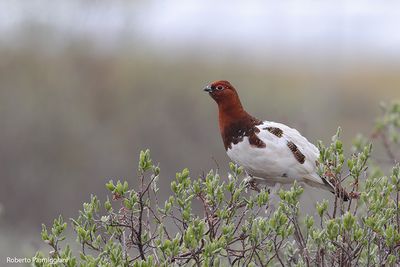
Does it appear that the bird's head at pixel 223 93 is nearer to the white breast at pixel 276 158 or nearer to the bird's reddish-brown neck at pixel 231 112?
the bird's reddish-brown neck at pixel 231 112

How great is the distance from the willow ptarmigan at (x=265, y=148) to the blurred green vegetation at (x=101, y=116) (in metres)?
10.4

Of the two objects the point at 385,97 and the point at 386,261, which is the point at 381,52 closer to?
the point at 385,97

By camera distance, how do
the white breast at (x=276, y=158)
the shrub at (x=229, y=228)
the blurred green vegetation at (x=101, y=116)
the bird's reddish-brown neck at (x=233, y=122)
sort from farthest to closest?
the blurred green vegetation at (x=101, y=116) → the bird's reddish-brown neck at (x=233, y=122) → the white breast at (x=276, y=158) → the shrub at (x=229, y=228)

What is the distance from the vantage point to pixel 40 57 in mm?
19609

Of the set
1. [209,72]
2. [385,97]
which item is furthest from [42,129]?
[385,97]

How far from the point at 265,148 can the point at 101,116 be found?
47.6ft

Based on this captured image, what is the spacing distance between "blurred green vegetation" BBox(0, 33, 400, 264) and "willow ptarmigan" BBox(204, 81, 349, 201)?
1044 cm

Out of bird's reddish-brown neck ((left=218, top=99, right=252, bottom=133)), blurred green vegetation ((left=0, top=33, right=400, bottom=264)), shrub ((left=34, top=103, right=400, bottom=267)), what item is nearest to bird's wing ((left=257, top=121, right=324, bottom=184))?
bird's reddish-brown neck ((left=218, top=99, right=252, bottom=133))

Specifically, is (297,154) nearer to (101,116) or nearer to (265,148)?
(265,148)

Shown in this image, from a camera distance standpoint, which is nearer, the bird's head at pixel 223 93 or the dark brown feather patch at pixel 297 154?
the dark brown feather patch at pixel 297 154

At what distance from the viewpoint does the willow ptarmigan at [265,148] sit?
527 cm

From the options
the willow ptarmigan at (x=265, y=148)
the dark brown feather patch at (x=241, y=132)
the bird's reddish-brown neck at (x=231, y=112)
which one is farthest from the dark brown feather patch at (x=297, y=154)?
the bird's reddish-brown neck at (x=231, y=112)

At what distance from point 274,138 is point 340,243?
61.5 inches

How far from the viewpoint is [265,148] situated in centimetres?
525
